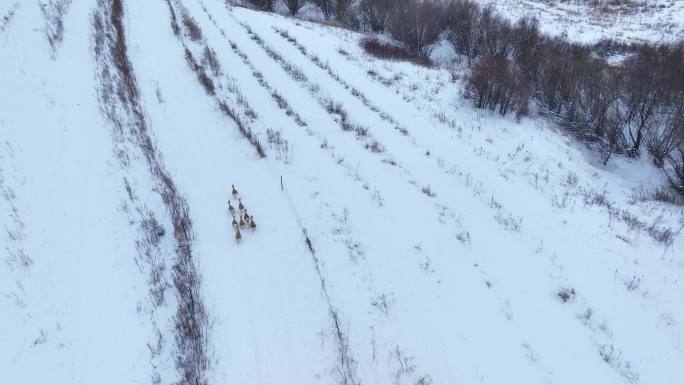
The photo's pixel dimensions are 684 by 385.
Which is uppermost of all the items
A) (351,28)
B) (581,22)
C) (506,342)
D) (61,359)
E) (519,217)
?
(581,22)

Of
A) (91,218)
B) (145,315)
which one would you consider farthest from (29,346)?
(91,218)

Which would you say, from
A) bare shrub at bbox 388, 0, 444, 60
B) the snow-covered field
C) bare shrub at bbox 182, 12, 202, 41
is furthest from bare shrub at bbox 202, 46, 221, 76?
the snow-covered field

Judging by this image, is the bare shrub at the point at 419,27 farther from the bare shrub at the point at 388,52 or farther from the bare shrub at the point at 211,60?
the bare shrub at the point at 211,60

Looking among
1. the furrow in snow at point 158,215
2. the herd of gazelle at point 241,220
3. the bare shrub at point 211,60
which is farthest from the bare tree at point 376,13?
the herd of gazelle at point 241,220

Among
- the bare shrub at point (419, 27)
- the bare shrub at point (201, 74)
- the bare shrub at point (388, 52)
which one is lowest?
the bare shrub at point (201, 74)

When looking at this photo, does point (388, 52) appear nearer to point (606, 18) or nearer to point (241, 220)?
point (241, 220)

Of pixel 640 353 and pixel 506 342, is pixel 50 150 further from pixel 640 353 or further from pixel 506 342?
pixel 640 353

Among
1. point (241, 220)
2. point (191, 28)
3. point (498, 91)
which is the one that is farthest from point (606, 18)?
point (241, 220)
